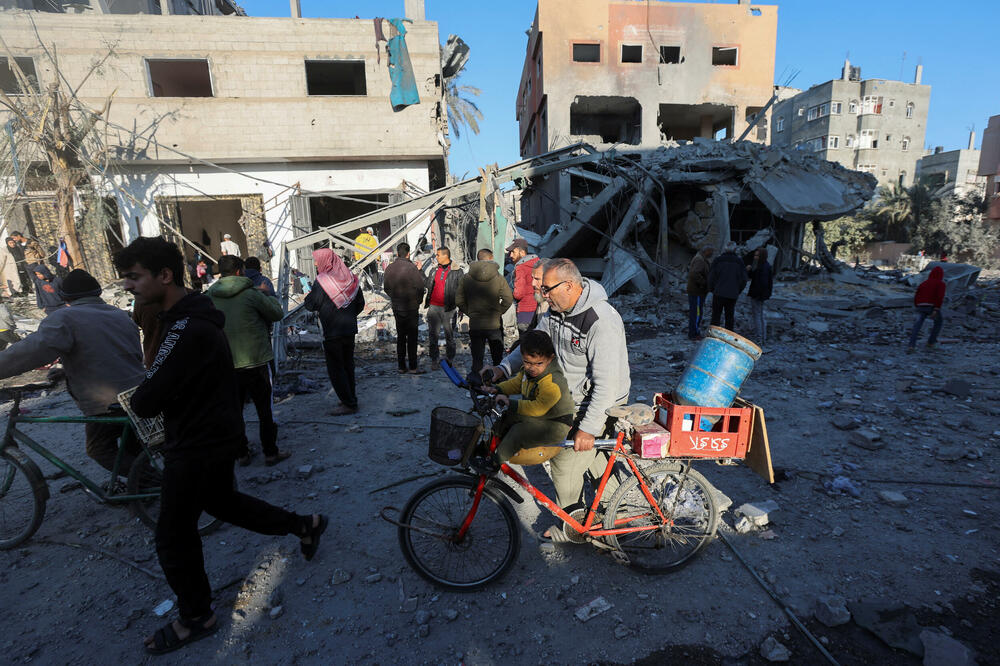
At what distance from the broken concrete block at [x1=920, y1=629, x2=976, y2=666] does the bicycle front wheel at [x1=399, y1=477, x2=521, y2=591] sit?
77.8 inches

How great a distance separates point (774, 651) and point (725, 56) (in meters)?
27.4

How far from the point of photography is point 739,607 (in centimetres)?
249

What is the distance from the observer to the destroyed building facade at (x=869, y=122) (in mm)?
38500

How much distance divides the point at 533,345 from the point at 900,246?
3595 centimetres

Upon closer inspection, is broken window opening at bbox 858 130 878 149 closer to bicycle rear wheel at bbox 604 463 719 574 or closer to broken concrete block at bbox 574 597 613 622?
bicycle rear wheel at bbox 604 463 719 574

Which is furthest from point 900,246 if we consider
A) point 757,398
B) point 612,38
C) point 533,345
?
point 533,345

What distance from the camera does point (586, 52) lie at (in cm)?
2175

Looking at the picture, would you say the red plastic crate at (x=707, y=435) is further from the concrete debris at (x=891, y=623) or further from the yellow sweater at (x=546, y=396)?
the concrete debris at (x=891, y=623)

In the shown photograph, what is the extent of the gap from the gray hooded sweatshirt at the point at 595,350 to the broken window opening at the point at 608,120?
74.2 feet

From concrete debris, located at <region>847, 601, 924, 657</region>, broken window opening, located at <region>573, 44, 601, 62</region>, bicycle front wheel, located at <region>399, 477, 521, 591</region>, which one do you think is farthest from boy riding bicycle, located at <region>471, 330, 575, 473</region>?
broken window opening, located at <region>573, 44, 601, 62</region>

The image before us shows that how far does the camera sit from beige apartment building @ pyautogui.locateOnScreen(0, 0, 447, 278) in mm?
11164

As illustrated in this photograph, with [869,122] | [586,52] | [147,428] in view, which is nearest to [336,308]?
[147,428]

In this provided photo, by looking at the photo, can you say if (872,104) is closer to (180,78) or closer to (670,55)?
(670,55)

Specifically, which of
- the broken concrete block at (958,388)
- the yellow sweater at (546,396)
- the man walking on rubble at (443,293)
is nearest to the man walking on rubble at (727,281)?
the broken concrete block at (958,388)
